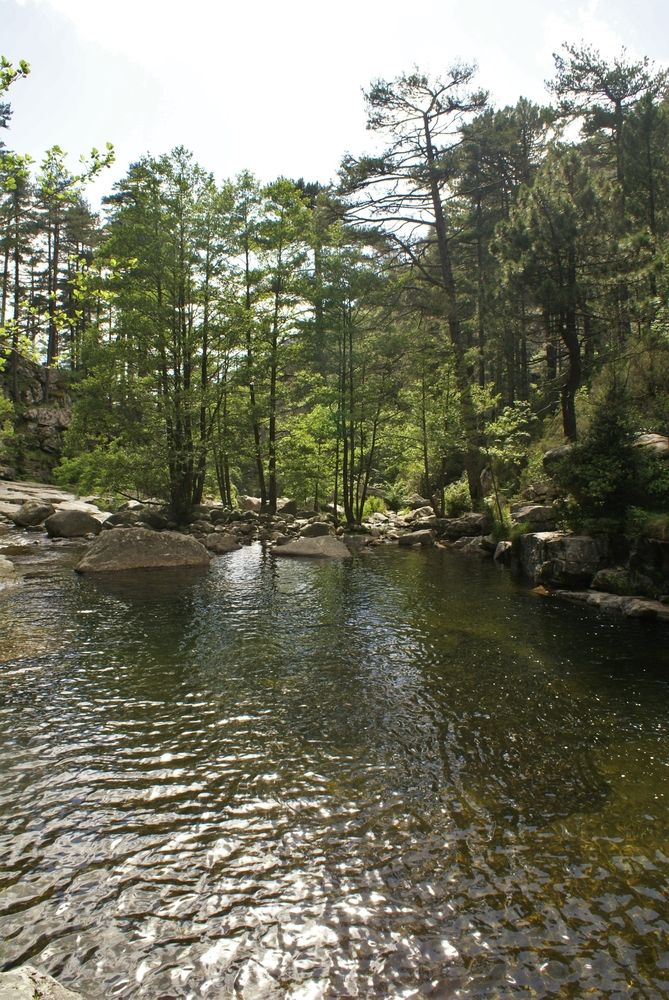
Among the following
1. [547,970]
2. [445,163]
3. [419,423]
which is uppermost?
[445,163]

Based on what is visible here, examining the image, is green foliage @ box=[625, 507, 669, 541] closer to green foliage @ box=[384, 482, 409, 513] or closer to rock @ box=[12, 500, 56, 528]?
green foliage @ box=[384, 482, 409, 513]

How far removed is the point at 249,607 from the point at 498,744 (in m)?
6.71

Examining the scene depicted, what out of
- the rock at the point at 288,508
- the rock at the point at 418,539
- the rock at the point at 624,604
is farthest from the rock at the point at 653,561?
the rock at the point at 288,508

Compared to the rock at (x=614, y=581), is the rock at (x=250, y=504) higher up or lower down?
higher up

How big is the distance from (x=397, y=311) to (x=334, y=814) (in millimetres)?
24644

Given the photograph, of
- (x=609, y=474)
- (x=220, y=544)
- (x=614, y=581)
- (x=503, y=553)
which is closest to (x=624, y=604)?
(x=614, y=581)

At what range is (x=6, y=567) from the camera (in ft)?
46.9

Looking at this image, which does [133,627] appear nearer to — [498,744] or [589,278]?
[498,744]

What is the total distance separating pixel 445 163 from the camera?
2456 cm

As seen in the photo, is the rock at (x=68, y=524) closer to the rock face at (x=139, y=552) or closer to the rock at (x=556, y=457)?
the rock face at (x=139, y=552)

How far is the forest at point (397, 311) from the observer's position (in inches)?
722

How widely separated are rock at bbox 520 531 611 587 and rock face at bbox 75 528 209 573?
9692mm

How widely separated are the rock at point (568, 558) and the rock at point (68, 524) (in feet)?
55.8

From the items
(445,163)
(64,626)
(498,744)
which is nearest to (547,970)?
(498,744)
